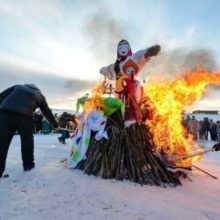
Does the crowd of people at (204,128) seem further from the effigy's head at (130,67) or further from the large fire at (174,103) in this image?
the effigy's head at (130,67)

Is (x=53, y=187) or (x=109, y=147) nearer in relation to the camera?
(x=53, y=187)

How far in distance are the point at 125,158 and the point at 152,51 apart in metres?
2.54

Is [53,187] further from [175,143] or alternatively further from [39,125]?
[39,125]

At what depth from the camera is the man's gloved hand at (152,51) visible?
23.7 ft

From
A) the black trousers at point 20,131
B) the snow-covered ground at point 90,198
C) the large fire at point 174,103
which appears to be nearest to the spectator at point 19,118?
the black trousers at point 20,131

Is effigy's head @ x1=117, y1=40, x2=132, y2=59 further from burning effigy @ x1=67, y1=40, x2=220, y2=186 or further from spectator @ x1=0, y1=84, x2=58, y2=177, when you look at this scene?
spectator @ x1=0, y1=84, x2=58, y2=177

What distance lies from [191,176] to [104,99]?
255 cm

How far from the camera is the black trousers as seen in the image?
19.0 ft

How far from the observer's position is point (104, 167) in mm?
5938

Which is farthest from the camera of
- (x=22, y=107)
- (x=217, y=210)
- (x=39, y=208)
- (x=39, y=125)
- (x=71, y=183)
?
(x=39, y=125)

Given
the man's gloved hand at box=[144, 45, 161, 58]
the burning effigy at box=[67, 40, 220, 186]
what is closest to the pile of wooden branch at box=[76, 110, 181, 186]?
the burning effigy at box=[67, 40, 220, 186]

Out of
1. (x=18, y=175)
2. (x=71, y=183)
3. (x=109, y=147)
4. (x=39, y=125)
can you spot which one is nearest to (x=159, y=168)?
(x=109, y=147)

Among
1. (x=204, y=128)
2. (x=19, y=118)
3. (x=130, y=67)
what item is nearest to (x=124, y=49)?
(x=130, y=67)

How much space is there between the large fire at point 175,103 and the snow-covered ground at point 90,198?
4.22 feet
